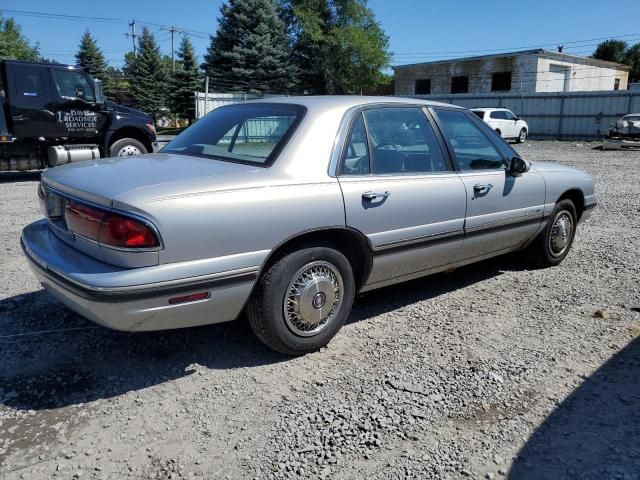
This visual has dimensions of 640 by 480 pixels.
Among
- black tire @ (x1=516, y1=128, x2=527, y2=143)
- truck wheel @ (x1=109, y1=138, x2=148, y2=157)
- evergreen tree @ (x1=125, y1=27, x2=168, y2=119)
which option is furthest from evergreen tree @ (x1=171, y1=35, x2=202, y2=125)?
truck wheel @ (x1=109, y1=138, x2=148, y2=157)

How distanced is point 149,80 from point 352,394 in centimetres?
4361

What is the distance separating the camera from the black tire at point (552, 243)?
202 inches

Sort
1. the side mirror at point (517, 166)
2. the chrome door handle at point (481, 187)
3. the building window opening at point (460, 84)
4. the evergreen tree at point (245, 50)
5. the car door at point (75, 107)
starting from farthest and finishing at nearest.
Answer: the building window opening at point (460, 84), the evergreen tree at point (245, 50), the car door at point (75, 107), the side mirror at point (517, 166), the chrome door handle at point (481, 187)

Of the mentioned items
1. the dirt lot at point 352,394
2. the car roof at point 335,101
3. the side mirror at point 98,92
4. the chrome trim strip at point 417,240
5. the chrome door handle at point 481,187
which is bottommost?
the dirt lot at point 352,394

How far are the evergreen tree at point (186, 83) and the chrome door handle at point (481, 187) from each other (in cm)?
3399

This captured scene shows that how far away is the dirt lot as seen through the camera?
247cm

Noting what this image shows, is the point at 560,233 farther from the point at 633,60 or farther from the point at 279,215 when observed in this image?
the point at 633,60

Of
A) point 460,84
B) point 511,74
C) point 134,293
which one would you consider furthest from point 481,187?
point 460,84

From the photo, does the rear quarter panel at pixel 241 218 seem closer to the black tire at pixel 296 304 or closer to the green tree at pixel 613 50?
the black tire at pixel 296 304

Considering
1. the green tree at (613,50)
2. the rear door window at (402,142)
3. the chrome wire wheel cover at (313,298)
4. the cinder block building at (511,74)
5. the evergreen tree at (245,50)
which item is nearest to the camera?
the chrome wire wheel cover at (313,298)

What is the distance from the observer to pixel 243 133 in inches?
147

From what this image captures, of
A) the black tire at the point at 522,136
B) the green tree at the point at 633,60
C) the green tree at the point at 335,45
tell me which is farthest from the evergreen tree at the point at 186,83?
the green tree at the point at 633,60

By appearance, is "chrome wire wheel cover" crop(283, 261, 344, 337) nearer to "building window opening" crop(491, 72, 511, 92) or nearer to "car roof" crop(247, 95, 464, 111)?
"car roof" crop(247, 95, 464, 111)

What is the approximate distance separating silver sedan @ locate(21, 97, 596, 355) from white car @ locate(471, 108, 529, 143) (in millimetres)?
20179
